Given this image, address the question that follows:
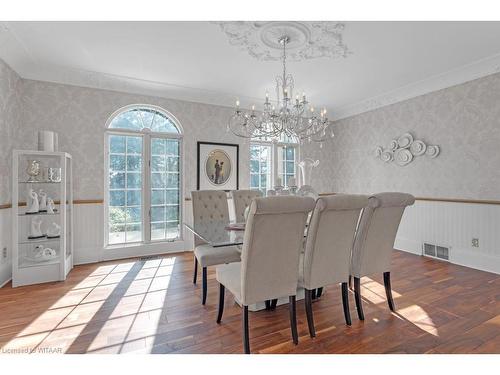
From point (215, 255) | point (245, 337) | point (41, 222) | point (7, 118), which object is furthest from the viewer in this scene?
point (41, 222)

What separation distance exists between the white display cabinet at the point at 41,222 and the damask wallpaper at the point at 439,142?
4225 millimetres

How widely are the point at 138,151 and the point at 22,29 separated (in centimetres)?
191

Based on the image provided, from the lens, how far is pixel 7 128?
3.07m

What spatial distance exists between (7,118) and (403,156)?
556cm

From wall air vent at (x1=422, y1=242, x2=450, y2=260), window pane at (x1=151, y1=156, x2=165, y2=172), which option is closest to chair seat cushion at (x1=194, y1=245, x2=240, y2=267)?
window pane at (x1=151, y1=156, x2=165, y2=172)

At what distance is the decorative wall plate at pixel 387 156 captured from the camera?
4527mm

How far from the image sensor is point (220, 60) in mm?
3217

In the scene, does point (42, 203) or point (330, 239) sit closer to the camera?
point (330, 239)

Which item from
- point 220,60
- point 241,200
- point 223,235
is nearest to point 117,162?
point 241,200

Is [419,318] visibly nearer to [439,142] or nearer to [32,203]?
[439,142]

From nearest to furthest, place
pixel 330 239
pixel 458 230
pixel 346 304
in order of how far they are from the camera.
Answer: pixel 330 239
pixel 346 304
pixel 458 230

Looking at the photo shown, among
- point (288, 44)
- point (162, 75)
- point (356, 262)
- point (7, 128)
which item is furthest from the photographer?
point (162, 75)
